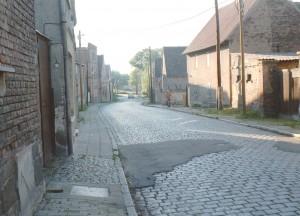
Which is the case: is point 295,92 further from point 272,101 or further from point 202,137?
point 202,137

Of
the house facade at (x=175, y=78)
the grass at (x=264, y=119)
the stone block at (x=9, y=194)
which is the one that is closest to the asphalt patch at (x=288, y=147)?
the grass at (x=264, y=119)

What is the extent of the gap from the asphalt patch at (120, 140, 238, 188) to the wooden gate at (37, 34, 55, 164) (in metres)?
1.98

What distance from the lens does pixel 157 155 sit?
1068cm

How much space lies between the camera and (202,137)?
45.6 ft

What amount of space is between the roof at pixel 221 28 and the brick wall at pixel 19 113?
26.1 metres

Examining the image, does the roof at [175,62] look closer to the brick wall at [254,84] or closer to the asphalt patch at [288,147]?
the brick wall at [254,84]

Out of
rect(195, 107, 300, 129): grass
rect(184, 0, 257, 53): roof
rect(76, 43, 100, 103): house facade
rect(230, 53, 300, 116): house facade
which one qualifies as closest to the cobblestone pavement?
rect(195, 107, 300, 129): grass

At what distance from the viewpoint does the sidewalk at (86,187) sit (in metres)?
5.67

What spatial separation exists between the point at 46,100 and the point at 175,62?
161 ft

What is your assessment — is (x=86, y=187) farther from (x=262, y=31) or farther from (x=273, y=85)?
(x=262, y=31)

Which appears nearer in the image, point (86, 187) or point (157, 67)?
point (86, 187)

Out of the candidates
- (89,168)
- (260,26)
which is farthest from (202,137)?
(260,26)

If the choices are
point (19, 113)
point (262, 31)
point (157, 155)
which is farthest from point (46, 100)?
point (262, 31)

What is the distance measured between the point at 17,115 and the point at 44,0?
18.6 ft
